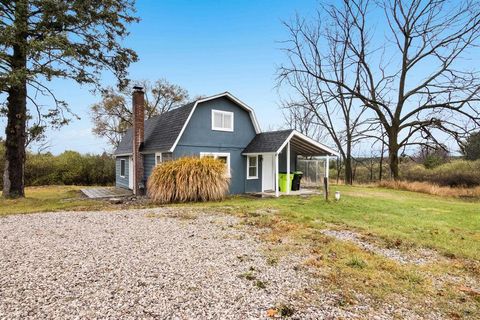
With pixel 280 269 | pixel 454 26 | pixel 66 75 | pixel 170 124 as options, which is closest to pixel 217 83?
pixel 170 124

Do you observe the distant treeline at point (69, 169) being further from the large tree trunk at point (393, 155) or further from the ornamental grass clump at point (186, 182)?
the large tree trunk at point (393, 155)

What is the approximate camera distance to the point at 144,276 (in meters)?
3.54

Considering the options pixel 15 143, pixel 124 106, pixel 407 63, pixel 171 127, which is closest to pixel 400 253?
pixel 171 127

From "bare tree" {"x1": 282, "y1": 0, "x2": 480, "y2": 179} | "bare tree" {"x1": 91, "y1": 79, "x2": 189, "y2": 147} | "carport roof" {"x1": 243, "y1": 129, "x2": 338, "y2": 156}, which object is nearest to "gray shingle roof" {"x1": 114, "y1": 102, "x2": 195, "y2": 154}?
"carport roof" {"x1": 243, "y1": 129, "x2": 338, "y2": 156}

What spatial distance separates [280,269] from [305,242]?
1459mm

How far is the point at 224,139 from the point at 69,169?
1373 centimetres

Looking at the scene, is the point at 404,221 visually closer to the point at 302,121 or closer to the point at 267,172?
the point at 267,172

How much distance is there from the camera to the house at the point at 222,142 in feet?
41.0

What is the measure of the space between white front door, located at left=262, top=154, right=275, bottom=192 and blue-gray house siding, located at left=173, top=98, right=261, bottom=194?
45cm

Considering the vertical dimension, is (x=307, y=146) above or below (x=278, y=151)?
above

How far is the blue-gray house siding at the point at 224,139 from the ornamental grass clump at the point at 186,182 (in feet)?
5.66

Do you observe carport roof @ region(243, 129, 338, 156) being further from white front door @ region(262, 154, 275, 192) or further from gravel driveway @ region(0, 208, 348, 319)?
gravel driveway @ region(0, 208, 348, 319)

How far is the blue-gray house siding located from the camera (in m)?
12.6

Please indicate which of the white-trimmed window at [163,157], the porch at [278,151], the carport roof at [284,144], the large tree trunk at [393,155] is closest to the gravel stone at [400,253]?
the porch at [278,151]
